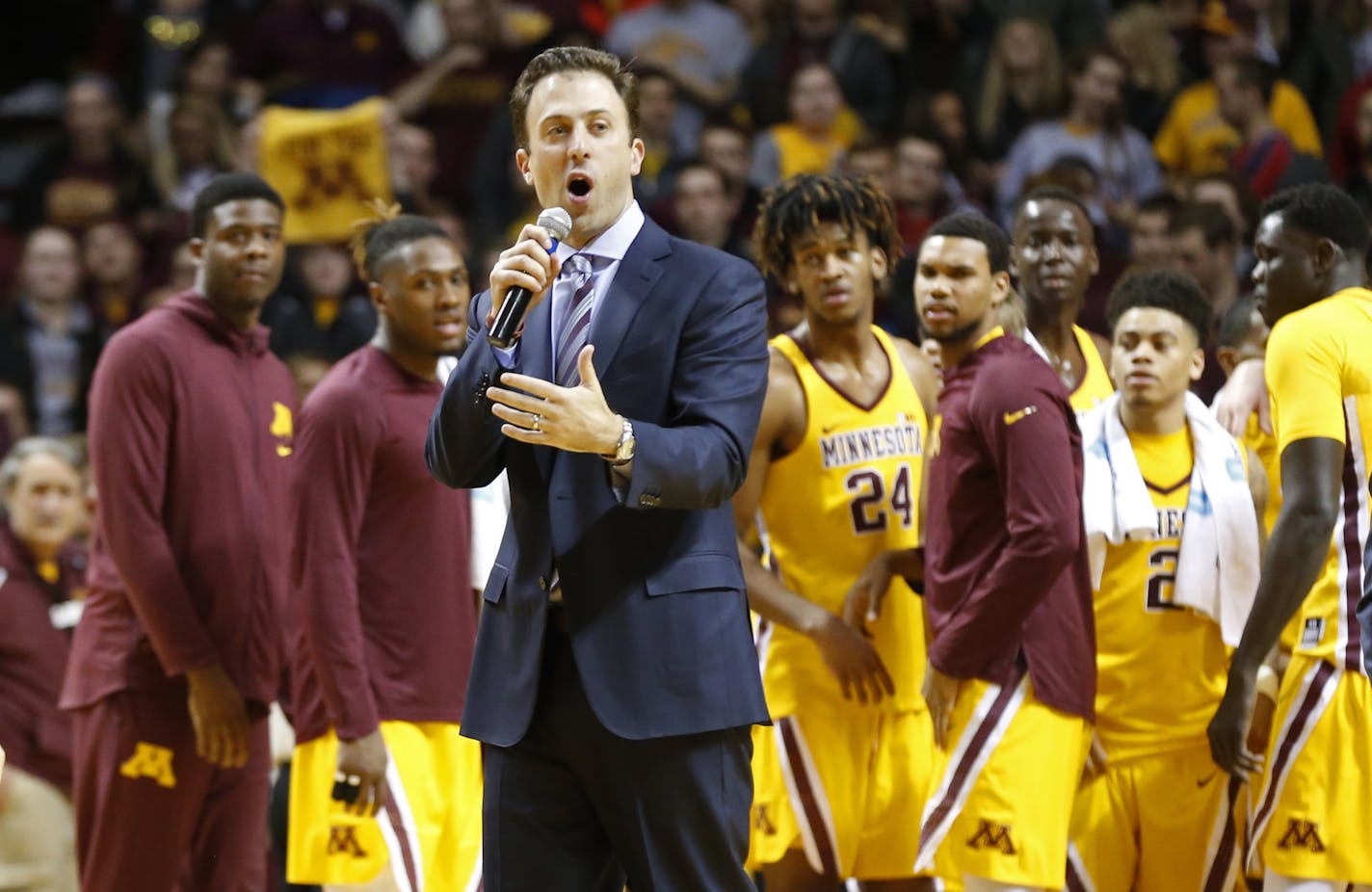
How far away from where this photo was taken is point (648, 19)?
456 inches

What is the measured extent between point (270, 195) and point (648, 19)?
6229 millimetres

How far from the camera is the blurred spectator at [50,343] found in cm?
1039

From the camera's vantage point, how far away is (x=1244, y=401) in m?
5.64

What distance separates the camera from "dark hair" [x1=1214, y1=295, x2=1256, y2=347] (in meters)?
6.04

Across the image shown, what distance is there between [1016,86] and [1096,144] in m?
0.77

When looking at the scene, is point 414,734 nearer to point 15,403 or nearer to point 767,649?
point 767,649

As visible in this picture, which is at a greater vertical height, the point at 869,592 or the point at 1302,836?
the point at 869,592

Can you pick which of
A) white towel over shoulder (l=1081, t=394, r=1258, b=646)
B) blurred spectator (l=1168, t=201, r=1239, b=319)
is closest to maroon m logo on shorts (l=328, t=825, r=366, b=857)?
white towel over shoulder (l=1081, t=394, r=1258, b=646)

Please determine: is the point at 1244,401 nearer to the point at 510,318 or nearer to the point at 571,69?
the point at 571,69

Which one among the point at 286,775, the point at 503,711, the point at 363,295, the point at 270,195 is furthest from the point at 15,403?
the point at 503,711

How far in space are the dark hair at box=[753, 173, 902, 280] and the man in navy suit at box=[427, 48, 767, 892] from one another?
1821 millimetres

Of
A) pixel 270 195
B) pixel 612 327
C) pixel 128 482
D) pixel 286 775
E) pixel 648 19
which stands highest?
pixel 648 19

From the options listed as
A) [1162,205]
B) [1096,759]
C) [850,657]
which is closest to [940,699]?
[850,657]

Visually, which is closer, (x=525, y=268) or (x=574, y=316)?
(x=525, y=268)
